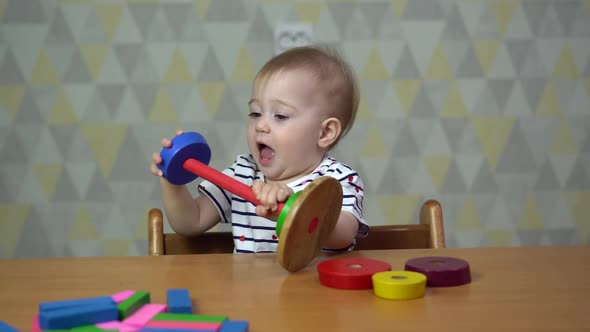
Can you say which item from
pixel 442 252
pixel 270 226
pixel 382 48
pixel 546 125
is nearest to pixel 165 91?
pixel 382 48

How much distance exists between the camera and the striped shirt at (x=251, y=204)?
3.71ft

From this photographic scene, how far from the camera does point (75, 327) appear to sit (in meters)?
0.59

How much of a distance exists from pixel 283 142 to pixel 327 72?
0.15 metres

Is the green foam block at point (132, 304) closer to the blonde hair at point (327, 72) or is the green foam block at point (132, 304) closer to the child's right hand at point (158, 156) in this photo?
the child's right hand at point (158, 156)

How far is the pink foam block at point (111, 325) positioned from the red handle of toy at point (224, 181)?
0.28 meters

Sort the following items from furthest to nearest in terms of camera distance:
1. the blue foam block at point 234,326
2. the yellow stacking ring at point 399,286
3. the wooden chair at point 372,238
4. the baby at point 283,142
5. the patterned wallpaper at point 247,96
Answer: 1. the patterned wallpaper at point 247,96
2. the baby at point 283,142
3. the wooden chair at point 372,238
4. the yellow stacking ring at point 399,286
5. the blue foam block at point 234,326

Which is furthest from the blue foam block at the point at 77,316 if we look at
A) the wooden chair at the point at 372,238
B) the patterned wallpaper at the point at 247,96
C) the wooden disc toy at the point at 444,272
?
the patterned wallpaper at the point at 247,96

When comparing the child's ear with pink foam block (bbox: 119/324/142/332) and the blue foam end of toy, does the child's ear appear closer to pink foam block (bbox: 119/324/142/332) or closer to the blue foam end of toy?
the blue foam end of toy

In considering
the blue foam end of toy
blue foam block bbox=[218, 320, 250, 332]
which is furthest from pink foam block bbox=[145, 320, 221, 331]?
the blue foam end of toy

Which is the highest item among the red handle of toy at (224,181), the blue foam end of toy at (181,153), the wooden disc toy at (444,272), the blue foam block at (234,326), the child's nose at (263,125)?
the child's nose at (263,125)

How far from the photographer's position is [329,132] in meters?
1.24

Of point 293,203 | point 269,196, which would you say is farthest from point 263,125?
point 293,203

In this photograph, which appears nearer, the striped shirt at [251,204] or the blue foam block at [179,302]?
the blue foam block at [179,302]

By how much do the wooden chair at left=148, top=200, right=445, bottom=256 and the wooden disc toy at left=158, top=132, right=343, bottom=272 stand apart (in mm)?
140
